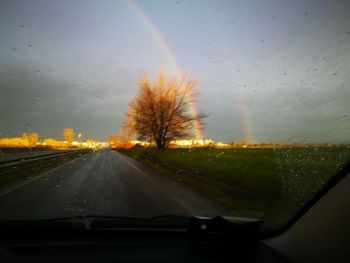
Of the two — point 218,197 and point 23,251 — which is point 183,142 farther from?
point 23,251

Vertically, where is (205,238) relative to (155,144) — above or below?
below

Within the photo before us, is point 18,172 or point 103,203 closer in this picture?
point 103,203

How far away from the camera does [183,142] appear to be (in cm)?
4194

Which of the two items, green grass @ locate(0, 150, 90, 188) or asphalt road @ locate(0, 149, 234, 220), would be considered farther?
green grass @ locate(0, 150, 90, 188)

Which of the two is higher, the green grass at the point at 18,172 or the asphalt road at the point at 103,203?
the green grass at the point at 18,172

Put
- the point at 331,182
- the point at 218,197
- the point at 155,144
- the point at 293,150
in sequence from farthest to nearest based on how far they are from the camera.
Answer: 1. the point at 155,144
2. the point at 218,197
3. the point at 293,150
4. the point at 331,182

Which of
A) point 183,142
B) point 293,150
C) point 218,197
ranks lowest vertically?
point 218,197

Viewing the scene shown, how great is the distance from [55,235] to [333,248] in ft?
8.14

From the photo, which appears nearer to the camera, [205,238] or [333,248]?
[333,248]

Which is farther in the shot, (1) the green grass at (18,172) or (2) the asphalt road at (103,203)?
(1) the green grass at (18,172)

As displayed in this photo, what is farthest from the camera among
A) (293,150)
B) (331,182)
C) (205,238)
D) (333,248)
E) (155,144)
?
(155,144)

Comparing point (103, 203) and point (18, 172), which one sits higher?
point (18, 172)

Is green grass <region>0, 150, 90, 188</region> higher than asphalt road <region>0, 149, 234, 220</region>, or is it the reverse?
green grass <region>0, 150, 90, 188</region>

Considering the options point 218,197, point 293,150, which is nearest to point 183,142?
point 218,197
